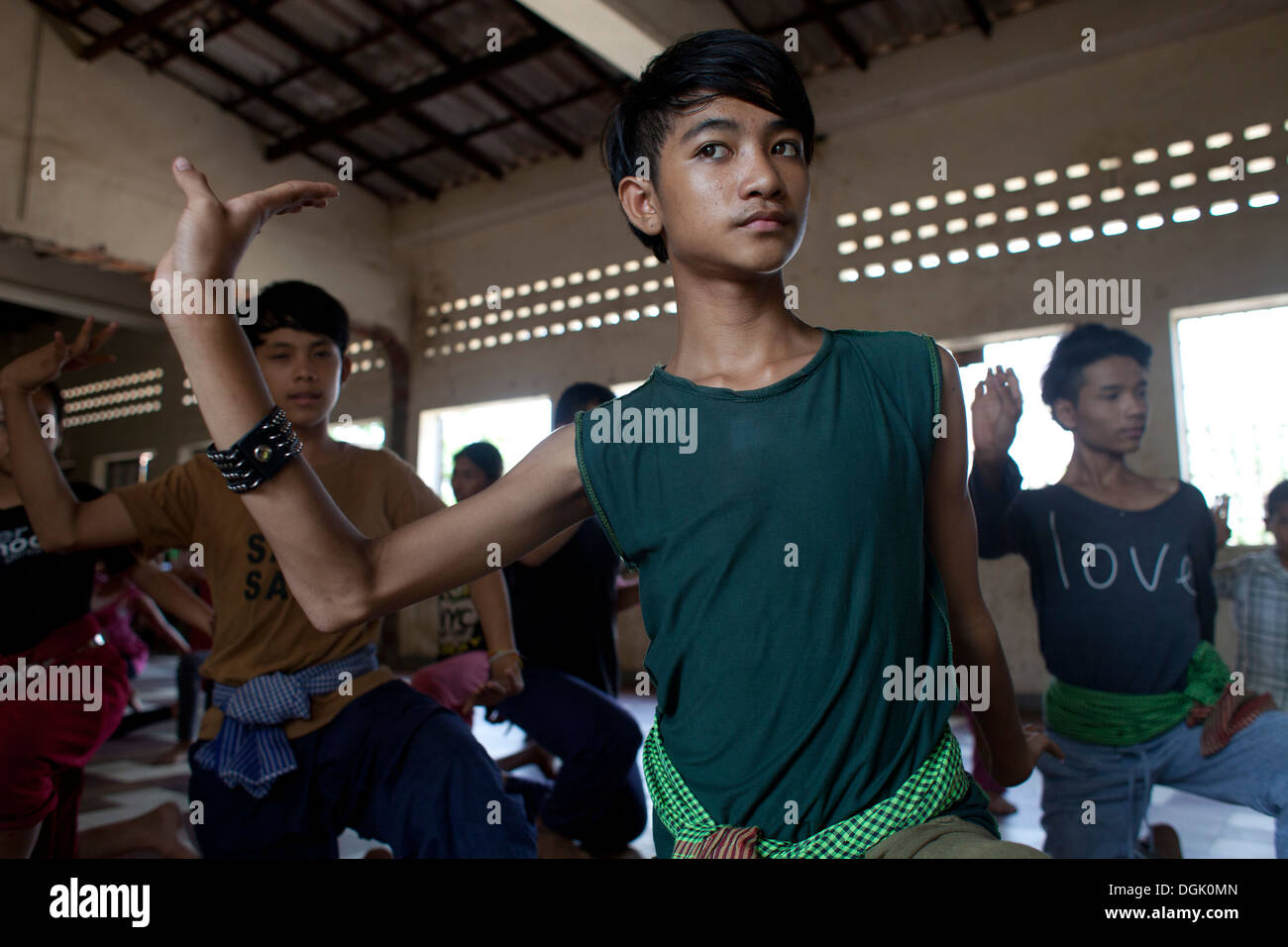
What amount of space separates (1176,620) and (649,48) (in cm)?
528

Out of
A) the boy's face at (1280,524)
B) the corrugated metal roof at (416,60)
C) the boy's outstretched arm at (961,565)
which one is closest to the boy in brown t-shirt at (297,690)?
the boy's outstretched arm at (961,565)

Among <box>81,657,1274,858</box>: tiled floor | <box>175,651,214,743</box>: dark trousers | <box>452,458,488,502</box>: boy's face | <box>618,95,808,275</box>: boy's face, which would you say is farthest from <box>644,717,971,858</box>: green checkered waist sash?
<box>175,651,214,743</box>: dark trousers

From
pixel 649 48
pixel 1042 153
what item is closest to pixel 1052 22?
pixel 1042 153

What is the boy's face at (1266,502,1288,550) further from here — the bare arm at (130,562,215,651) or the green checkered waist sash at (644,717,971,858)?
the bare arm at (130,562,215,651)

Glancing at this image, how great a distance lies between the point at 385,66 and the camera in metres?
8.03

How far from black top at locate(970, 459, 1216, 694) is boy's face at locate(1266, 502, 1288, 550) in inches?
57.2

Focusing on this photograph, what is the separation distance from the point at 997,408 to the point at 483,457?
2.66 meters

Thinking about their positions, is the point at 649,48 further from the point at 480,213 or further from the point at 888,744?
the point at 888,744

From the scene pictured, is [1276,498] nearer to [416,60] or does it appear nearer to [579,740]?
[579,740]

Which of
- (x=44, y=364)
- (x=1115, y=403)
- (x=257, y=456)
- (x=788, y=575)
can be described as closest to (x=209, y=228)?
(x=257, y=456)

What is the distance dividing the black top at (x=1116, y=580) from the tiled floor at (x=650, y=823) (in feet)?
3.28

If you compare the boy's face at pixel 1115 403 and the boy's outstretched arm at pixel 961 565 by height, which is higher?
the boy's face at pixel 1115 403

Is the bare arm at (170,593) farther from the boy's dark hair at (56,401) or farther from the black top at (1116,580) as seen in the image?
the black top at (1116,580)

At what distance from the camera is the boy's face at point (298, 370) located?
202 cm
